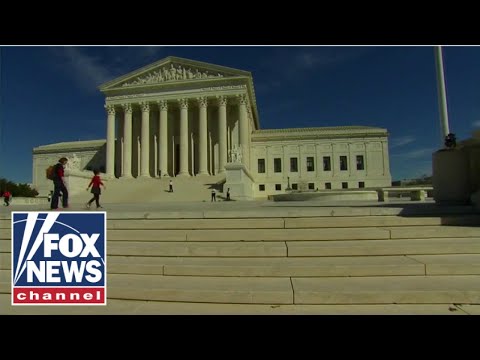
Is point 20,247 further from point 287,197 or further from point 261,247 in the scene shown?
point 287,197

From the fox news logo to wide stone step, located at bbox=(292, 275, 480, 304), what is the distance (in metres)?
2.55

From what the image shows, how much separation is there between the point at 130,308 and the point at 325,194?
660 inches

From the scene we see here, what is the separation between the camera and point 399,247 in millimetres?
4500

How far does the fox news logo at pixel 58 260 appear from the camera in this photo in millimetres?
3469

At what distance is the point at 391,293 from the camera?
10.8 feet

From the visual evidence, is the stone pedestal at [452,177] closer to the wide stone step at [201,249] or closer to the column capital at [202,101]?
the wide stone step at [201,249]

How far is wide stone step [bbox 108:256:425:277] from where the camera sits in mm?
3898

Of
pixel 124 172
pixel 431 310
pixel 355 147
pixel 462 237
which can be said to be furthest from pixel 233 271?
pixel 355 147

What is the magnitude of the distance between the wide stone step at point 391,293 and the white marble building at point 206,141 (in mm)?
34716

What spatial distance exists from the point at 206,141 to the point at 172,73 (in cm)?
1223

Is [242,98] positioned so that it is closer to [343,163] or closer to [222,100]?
[222,100]

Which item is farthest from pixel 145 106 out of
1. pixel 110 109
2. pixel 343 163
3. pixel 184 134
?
pixel 343 163

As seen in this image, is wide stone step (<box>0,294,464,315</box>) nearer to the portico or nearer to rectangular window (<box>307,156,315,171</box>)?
the portico

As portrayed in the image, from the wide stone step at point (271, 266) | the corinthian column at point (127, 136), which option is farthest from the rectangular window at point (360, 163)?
the wide stone step at point (271, 266)
